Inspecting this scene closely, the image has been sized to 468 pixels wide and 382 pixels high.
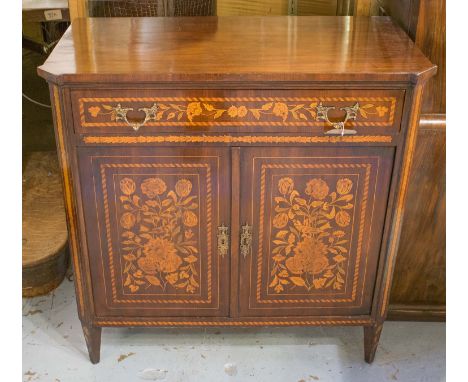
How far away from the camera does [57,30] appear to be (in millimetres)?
2984

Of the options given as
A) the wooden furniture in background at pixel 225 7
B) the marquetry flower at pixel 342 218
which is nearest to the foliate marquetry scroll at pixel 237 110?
the marquetry flower at pixel 342 218

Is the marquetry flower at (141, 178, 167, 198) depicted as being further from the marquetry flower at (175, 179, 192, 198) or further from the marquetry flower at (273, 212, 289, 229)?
the marquetry flower at (273, 212, 289, 229)

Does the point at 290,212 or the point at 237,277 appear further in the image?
the point at 237,277

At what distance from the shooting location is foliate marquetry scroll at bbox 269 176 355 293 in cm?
171

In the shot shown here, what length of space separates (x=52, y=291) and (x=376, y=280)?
126cm

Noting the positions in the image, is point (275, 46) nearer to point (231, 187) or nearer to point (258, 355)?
point (231, 187)

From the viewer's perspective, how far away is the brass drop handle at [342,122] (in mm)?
1567

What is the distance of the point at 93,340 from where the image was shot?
197cm

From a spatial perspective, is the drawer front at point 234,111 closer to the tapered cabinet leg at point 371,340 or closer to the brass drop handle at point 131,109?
the brass drop handle at point 131,109

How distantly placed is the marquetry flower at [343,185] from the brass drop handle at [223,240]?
14.0 inches

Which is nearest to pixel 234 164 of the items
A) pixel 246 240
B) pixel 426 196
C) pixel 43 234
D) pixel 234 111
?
pixel 234 111

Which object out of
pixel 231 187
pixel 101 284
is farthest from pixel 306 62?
pixel 101 284

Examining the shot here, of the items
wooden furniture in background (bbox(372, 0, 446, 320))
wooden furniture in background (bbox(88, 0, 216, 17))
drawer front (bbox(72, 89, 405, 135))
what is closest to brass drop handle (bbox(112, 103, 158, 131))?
drawer front (bbox(72, 89, 405, 135))

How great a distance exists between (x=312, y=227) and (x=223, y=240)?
0.27 metres
